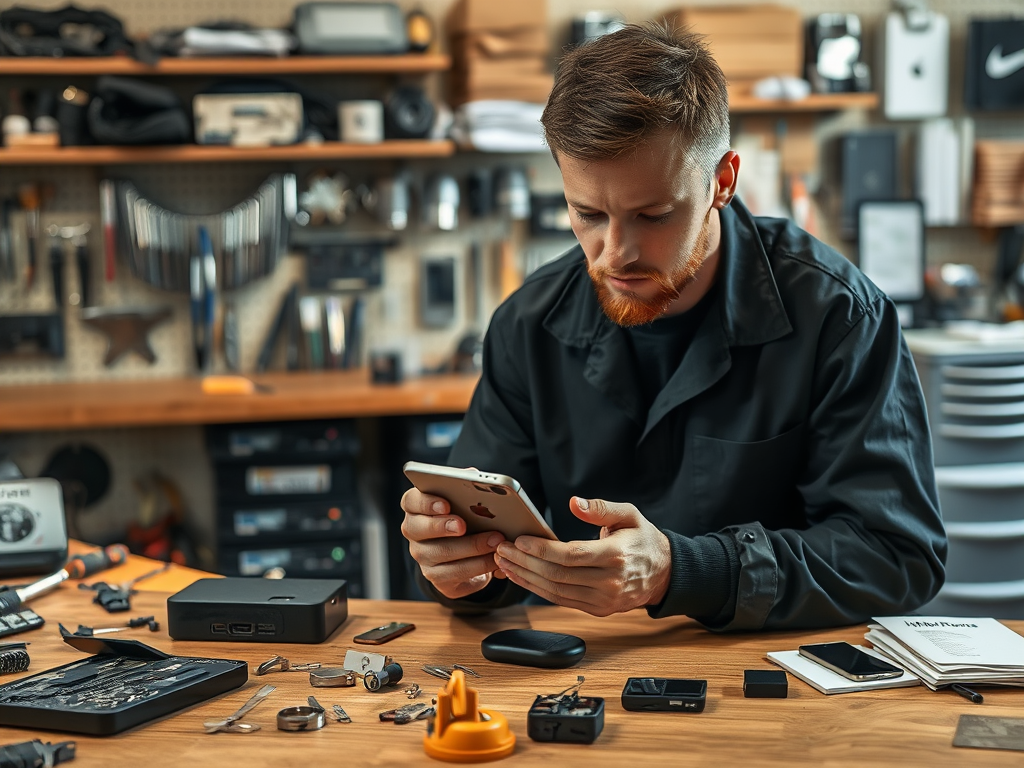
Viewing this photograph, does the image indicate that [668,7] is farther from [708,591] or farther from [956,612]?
[708,591]

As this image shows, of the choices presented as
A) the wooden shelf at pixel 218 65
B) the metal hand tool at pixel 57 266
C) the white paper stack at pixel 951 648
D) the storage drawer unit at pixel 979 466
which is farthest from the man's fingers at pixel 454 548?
the metal hand tool at pixel 57 266

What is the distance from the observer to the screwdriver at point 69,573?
60.1 inches

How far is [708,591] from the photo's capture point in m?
1.34

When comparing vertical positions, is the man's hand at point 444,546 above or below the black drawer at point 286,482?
above

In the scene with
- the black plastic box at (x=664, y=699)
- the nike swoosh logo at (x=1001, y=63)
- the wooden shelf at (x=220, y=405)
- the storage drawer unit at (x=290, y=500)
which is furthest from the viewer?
the nike swoosh logo at (x=1001, y=63)

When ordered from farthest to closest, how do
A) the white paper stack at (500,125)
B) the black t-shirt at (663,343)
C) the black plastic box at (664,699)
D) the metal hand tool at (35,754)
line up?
the white paper stack at (500,125) < the black t-shirt at (663,343) < the black plastic box at (664,699) < the metal hand tool at (35,754)

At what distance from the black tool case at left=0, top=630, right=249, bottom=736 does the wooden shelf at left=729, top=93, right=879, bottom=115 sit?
2.68 meters

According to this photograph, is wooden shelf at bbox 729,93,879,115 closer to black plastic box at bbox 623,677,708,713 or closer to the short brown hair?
the short brown hair

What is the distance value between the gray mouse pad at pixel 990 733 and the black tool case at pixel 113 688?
2.46ft

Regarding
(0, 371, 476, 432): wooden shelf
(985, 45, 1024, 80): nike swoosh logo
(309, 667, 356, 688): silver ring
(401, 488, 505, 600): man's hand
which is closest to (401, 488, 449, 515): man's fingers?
(401, 488, 505, 600): man's hand

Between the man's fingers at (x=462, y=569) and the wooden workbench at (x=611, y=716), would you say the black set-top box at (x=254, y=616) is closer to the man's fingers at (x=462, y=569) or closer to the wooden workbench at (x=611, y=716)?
the wooden workbench at (x=611, y=716)

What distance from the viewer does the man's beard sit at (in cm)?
148

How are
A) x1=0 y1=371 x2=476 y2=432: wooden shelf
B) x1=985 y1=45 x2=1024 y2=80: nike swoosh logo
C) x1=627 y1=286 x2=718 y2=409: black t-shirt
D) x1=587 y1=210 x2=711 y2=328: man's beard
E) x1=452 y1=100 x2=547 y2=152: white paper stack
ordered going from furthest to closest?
x1=985 y1=45 x2=1024 y2=80: nike swoosh logo, x1=452 y1=100 x2=547 y2=152: white paper stack, x1=0 y1=371 x2=476 y2=432: wooden shelf, x1=627 y1=286 x2=718 y2=409: black t-shirt, x1=587 y1=210 x2=711 y2=328: man's beard

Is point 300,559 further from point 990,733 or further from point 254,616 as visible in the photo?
point 990,733
